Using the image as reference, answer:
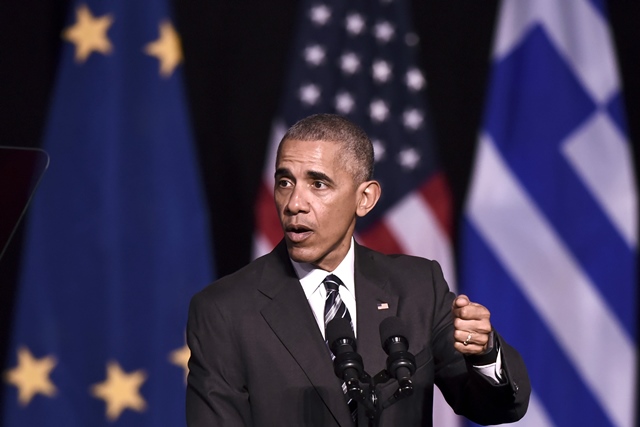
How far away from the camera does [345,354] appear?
5.53 ft

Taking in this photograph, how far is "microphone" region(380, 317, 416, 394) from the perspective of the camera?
1649 millimetres

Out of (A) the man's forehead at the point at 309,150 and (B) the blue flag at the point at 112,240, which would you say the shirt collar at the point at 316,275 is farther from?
(B) the blue flag at the point at 112,240

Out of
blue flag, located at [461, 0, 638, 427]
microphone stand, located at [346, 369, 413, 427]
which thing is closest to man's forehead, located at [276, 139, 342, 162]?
microphone stand, located at [346, 369, 413, 427]

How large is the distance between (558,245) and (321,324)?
224 cm

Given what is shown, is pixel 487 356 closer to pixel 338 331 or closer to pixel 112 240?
pixel 338 331

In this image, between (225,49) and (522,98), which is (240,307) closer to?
(225,49)

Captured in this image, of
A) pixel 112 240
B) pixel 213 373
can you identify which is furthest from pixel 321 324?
pixel 112 240

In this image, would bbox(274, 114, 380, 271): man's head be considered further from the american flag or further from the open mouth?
the american flag

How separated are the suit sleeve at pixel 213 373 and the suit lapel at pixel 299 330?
11 centimetres

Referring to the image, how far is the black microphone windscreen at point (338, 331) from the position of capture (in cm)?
175

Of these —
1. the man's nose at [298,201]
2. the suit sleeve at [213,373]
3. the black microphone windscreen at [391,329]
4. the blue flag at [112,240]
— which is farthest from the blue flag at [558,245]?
the black microphone windscreen at [391,329]

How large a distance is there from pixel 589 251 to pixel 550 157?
0.46m

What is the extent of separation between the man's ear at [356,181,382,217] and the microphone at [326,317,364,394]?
51 cm

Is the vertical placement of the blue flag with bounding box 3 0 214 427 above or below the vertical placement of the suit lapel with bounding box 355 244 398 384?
above
